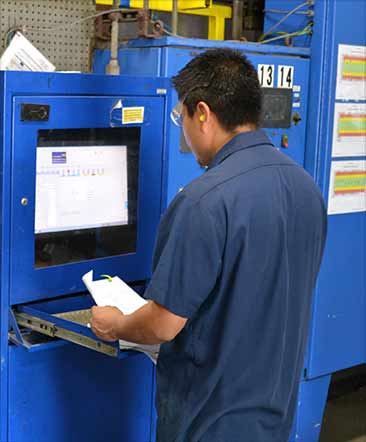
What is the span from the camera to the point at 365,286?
323 centimetres

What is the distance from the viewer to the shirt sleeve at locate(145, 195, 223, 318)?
5.08 ft

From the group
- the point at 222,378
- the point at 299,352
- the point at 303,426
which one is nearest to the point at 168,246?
the point at 222,378

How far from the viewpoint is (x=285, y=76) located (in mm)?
2832

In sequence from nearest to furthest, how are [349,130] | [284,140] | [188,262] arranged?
[188,262], [284,140], [349,130]

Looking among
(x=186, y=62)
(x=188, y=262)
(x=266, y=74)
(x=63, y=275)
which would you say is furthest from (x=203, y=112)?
(x=266, y=74)

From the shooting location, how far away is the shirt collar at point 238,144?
A: 1.66 metres

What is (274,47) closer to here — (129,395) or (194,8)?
(194,8)

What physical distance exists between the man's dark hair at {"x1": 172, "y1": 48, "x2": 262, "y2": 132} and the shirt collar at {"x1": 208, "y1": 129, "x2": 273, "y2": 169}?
0.09 ft

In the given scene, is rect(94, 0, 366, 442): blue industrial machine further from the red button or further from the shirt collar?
the shirt collar

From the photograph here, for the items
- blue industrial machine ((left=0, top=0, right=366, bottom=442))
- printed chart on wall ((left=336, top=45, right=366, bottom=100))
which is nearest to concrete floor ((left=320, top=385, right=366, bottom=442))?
blue industrial machine ((left=0, top=0, right=366, bottom=442))

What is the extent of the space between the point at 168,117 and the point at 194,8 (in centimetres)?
75

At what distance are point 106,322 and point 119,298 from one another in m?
0.21

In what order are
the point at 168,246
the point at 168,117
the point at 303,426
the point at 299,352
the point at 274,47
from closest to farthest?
the point at 168,246
the point at 299,352
the point at 168,117
the point at 274,47
the point at 303,426

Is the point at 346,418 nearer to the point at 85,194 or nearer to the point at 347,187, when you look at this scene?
the point at 347,187
